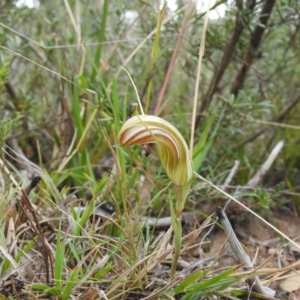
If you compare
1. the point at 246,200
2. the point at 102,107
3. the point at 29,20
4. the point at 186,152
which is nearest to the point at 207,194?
the point at 246,200

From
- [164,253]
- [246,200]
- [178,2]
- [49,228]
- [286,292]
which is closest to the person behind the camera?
[164,253]

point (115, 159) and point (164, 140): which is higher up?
point (164, 140)

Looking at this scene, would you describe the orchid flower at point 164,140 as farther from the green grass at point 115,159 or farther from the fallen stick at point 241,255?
the fallen stick at point 241,255

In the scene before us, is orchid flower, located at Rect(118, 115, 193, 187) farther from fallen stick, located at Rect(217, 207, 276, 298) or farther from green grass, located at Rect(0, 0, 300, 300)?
fallen stick, located at Rect(217, 207, 276, 298)

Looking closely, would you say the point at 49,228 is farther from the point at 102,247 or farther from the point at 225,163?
the point at 225,163

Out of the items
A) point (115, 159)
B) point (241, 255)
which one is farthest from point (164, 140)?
point (241, 255)

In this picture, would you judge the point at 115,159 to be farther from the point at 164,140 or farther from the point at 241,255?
the point at 241,255

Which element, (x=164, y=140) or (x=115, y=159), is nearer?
(x=164, y=140)

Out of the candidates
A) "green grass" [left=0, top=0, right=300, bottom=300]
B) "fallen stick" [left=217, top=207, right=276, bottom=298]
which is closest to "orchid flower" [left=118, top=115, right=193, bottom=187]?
"green grass" [left=0, top=0, right=300, bottom=300]
